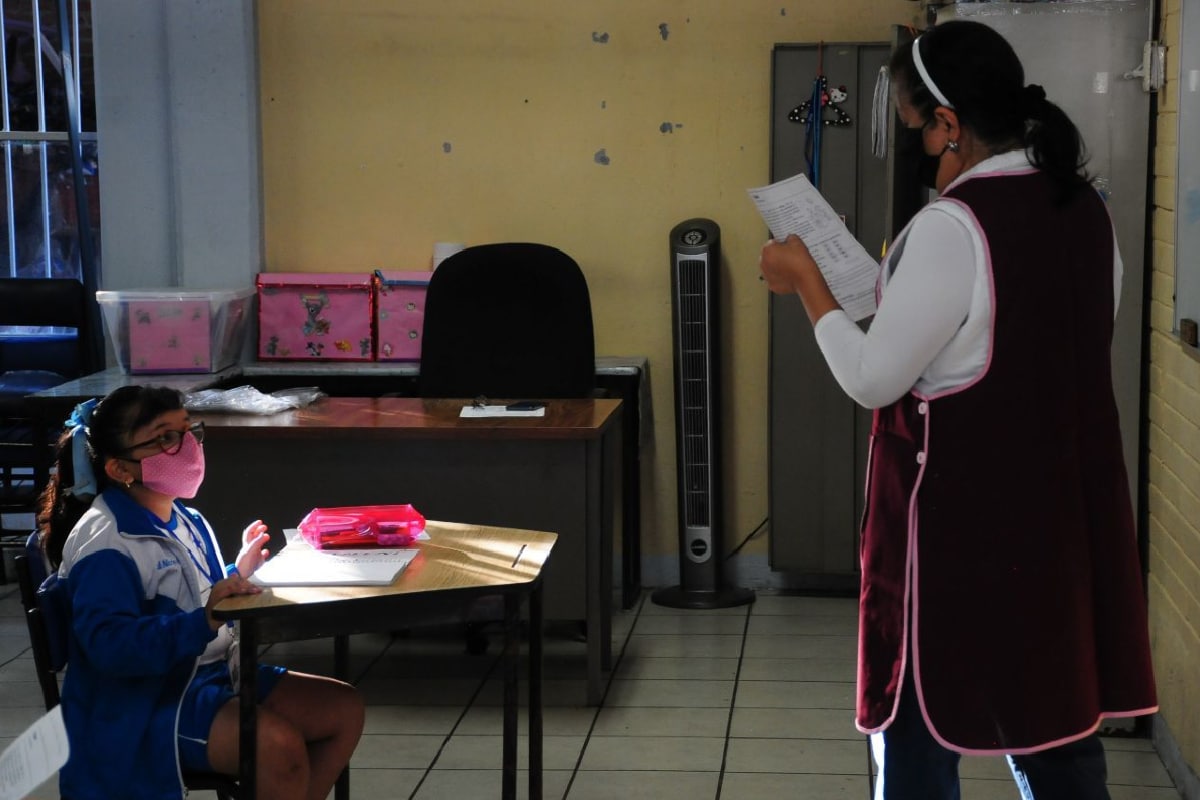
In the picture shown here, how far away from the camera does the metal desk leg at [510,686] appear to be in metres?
2.56

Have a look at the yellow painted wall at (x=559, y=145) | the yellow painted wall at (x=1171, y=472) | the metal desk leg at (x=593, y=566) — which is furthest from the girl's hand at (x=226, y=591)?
the yellow painted wall at (x=559, y=145)

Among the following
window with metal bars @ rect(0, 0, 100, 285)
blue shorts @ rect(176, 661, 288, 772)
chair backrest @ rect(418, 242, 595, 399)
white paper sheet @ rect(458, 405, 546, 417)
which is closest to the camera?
blue shorts @ rect(176, 661, 288, 772)

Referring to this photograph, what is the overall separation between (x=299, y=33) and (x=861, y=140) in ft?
6.69

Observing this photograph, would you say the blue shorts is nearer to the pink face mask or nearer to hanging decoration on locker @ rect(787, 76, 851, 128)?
the pink face mask

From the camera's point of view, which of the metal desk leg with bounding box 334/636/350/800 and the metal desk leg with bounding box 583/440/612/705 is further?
the metal desk leg with bounding box 583/440/612/705

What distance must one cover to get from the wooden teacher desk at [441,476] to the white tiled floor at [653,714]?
0.93ft

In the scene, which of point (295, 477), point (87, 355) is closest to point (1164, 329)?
point (295, 477)

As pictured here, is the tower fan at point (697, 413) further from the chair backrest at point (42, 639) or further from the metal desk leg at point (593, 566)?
the chair backrest at point (42, 639)

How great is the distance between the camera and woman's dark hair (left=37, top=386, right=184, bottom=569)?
2518 millimetres

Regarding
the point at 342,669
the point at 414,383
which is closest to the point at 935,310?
the point at 342,669

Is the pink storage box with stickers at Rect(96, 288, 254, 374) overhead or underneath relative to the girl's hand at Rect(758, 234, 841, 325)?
underneath

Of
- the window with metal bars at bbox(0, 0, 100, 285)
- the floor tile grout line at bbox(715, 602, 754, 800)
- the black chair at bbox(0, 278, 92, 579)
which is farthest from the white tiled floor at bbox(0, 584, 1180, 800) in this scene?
the window with metal bars at bbox(0, 0, 100, 285)

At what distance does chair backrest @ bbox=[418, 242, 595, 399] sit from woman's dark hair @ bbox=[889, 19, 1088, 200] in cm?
247

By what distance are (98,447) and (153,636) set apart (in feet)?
1.25
